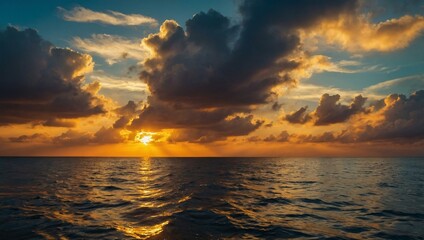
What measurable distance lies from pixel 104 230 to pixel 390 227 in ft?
59.8

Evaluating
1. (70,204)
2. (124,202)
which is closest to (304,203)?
(124,202)

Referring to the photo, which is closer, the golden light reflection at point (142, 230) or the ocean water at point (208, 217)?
the golden light reflection at point (142, 230)

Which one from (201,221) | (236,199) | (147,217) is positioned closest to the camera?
(201,221)

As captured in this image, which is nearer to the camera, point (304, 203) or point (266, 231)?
point (266, 231)

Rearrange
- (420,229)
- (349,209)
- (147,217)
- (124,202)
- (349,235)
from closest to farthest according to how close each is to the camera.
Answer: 1. (349,235)
2. (420,229)
3. (147,217)
4. (349,209)
5. (124,202)

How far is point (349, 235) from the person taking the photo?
17.3 meters

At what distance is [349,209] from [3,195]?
34.9 m

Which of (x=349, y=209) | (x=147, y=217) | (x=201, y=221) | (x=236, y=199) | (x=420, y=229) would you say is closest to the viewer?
(x=420, y=229)

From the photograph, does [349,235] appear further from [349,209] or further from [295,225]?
[349,209]

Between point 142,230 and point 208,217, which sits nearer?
point 142,230

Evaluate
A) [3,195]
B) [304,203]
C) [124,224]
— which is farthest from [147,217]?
[3,195]

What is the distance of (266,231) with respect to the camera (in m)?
18.0

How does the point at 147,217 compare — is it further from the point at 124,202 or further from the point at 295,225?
the point at 295,225

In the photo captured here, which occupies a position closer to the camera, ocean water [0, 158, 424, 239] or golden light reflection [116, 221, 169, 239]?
golden light reflection [116, 221, 169, 239]
